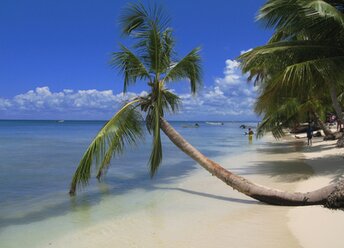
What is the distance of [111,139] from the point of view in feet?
28.5

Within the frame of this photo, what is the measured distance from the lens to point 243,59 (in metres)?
10.5

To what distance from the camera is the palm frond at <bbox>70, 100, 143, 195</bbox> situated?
824 centimetres

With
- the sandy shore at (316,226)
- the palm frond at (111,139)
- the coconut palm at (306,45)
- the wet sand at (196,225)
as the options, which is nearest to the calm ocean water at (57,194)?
the wet sand at (196,225)

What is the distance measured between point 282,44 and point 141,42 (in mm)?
4033

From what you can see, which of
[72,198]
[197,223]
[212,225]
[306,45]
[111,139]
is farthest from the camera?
[306,45]

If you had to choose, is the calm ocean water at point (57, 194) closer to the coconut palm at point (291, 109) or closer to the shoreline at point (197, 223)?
the shoreline at point (197, 223)

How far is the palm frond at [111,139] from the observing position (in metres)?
8.24

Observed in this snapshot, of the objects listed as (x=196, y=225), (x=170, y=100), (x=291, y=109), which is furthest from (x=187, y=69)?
(x=291, y=109)

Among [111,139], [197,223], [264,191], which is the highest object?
[111,139]

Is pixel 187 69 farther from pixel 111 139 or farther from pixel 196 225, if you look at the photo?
pixel 196 225

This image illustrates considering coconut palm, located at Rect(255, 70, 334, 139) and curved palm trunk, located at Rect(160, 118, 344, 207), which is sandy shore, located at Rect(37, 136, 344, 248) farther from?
coconut palm, located at Rect(255, 70, 334, 139)

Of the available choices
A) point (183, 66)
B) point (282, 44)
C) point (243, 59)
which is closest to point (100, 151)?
point (183, 66)

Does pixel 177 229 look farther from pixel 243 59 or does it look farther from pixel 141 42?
pixel 243 59

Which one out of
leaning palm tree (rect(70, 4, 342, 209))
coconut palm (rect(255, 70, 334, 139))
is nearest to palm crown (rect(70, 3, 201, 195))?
leaning palm tree (rect(70, 4, 342, 209))
